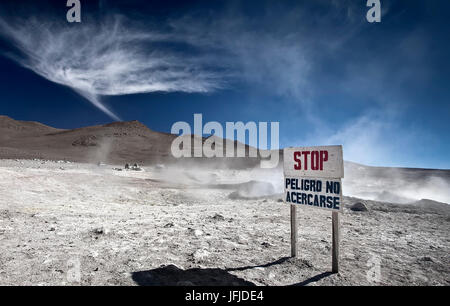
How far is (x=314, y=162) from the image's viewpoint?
399cm

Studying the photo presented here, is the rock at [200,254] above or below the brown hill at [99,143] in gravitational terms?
below

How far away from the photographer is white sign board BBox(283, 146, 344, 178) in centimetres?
369

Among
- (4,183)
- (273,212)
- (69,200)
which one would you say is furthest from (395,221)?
(4,183)

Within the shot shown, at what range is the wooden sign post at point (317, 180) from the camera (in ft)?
12.1

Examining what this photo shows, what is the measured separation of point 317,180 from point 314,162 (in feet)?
0.97

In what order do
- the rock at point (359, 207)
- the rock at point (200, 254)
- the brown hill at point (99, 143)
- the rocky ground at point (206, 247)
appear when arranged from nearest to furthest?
the rocky ground at point (206, 247), the rock at point (200, 254), the rock at point (359, 207), the brown hill at point (99, 143)

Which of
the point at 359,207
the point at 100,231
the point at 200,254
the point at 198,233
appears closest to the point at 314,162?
the point at 200,254

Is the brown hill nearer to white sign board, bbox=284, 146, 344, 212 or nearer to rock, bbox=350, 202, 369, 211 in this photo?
rock, bbox=350, 202, 369, 211

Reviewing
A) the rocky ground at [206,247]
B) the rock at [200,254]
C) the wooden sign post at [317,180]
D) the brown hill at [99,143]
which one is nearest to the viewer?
the rocky ground at [206,247]

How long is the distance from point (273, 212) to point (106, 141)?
9096 centimetres

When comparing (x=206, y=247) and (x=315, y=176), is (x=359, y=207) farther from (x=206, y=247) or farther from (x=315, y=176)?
(x=206, y=247)

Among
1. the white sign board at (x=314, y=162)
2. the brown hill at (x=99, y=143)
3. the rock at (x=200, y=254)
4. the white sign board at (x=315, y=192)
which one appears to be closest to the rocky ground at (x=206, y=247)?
the rock at (x=200, y=254)

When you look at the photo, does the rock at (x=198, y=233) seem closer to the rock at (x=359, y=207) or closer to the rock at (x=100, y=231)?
the rock at (x=100, y=231)
